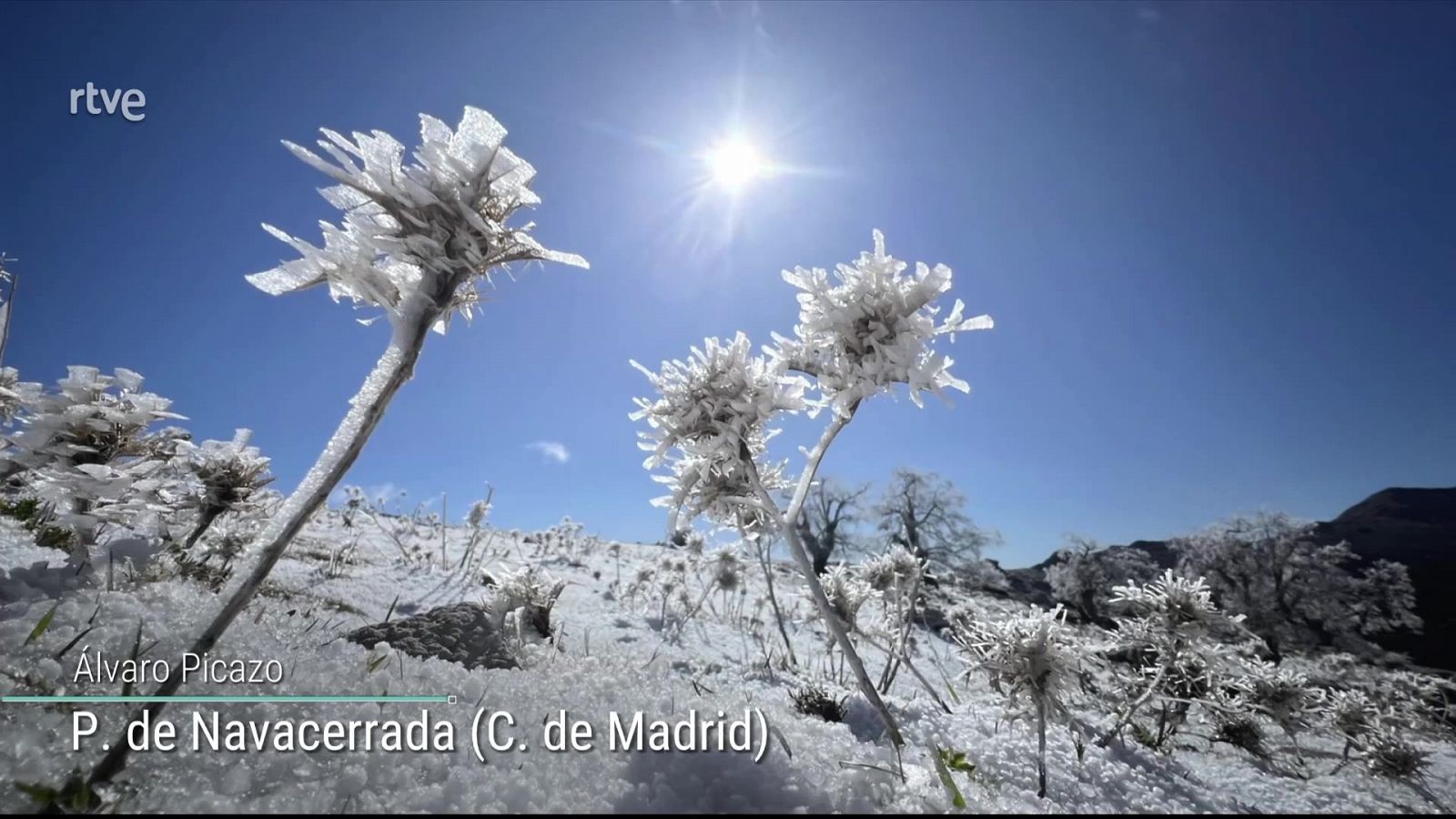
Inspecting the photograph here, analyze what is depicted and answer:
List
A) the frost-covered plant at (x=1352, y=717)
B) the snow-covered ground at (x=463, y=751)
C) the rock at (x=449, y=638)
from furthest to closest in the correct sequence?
the frost-covered plant at (x=1352, y=717) → the rock at (x=449, y=638) → the snow-covered ground at (x=463, y=751)

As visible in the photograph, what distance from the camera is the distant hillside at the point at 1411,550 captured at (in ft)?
95.4

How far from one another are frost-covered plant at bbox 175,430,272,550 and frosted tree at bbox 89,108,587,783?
2.10 meters

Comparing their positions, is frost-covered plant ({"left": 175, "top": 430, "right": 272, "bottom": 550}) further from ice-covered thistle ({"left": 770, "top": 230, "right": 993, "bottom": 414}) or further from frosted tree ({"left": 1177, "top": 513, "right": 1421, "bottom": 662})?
frosted tree ({"left": 1177, "top": 513, "right": 1421, "bottom": 662})

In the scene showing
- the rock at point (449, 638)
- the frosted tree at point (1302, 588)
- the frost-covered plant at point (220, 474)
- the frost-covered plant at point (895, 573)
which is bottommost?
the frosted tree at point (1302, 588)

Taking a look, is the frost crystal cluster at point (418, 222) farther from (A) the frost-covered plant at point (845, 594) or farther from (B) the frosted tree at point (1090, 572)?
(B) the frosted tree at point (1090, 572)

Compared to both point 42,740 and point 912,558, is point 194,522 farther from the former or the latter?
point 912,558

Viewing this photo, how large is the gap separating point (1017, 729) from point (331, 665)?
385 centimetres

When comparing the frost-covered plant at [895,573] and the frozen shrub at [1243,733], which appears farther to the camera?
the frozen shrub at [1243,733]

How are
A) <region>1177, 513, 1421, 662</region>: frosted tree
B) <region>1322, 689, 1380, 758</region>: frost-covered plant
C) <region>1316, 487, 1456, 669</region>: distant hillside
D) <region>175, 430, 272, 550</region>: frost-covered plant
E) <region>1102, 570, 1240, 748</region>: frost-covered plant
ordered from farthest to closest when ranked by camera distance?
<region>1316, 487, 1456, 669</region>: distant hillside → <region>1177, 513, 1421, 662</region>: frosted tree → <region>1322, 689, 1380, 758</region>: frost-covered plant → <region>1102, 570, 1240, 748</region>: frost-covered plant → <region>175, 430, 272, 550</region>: frost-covered plant

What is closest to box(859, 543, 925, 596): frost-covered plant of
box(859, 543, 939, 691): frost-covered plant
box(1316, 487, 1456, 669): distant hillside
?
box(859, 543, 939, 691): frost-covered plant

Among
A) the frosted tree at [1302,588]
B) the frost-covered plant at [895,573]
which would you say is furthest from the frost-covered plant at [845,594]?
the frosted tree at [1302,588]

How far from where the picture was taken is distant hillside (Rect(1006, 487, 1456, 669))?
2908 centimetres

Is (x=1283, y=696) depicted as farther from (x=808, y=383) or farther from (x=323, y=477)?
(x=323, y=477)

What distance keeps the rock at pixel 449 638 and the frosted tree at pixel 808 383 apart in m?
1.15
